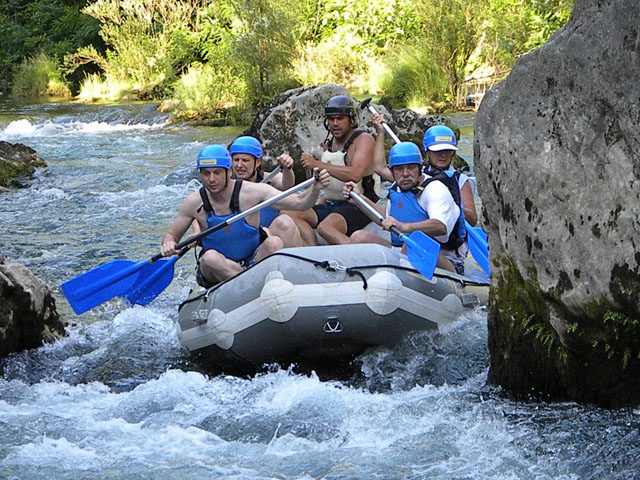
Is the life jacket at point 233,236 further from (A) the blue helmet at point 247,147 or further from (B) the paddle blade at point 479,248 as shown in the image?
(B) the paddle blade at point 479,248

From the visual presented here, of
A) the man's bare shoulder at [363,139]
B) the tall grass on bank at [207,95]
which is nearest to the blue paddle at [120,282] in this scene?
the man's bare shoulder at [363,139]

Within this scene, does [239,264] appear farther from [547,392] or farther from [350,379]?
[547,392]

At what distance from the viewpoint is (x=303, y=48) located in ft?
60.3

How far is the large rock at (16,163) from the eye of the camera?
11781mm

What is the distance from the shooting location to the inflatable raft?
4.45m

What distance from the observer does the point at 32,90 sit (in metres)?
25.2

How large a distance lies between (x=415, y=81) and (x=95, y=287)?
12438mm

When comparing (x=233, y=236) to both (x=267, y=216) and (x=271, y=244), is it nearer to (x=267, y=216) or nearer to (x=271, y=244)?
(x=271, y=244)

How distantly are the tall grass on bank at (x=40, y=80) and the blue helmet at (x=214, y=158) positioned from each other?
2093 centimetres

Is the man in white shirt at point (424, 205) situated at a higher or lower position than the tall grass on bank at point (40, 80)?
lower

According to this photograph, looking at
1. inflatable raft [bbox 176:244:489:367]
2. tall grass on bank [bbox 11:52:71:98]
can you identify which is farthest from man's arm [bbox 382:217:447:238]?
tall grass on bank [bbox 11:52:71:98]

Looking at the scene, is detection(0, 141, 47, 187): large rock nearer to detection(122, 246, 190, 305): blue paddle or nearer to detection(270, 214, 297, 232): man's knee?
detection(122, 246, 190, 305): blue paddle

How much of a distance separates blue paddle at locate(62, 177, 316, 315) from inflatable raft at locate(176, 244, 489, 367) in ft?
2.55

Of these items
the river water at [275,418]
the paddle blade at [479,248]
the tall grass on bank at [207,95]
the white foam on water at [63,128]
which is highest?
the tall grass on bank at [207,95]
